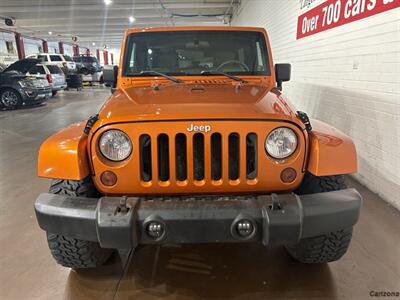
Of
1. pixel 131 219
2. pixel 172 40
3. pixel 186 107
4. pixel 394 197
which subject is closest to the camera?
pixel 131 219

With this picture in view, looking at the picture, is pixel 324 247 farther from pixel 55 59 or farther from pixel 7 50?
pixel 7 50

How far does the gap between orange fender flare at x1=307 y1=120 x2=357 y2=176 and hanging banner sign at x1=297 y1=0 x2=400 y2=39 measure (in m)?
2.13

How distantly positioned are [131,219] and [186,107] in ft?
2.23

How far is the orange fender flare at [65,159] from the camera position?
6.05ft

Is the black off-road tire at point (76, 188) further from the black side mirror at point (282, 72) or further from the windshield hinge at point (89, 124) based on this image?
the black side mirror at point (282, 72)

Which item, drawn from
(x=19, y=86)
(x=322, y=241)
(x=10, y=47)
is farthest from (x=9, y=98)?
(x=10, y=47)

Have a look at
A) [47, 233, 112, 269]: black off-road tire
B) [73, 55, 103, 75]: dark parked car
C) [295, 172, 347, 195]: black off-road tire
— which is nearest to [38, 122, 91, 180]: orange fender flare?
[47, 233, 112, 269]: black off-road tire

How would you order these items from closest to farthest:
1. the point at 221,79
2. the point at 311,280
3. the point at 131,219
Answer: the point at 131,219 < the point at 311,280 < the point at 221,79

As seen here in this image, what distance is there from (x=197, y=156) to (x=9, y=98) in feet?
38.0

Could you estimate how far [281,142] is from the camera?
1.87 metres

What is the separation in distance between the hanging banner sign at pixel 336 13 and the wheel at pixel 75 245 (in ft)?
10.6

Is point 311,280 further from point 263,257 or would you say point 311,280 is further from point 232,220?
point 232,220

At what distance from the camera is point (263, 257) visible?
101 inches

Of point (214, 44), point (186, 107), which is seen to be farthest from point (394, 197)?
point (186, 107)
